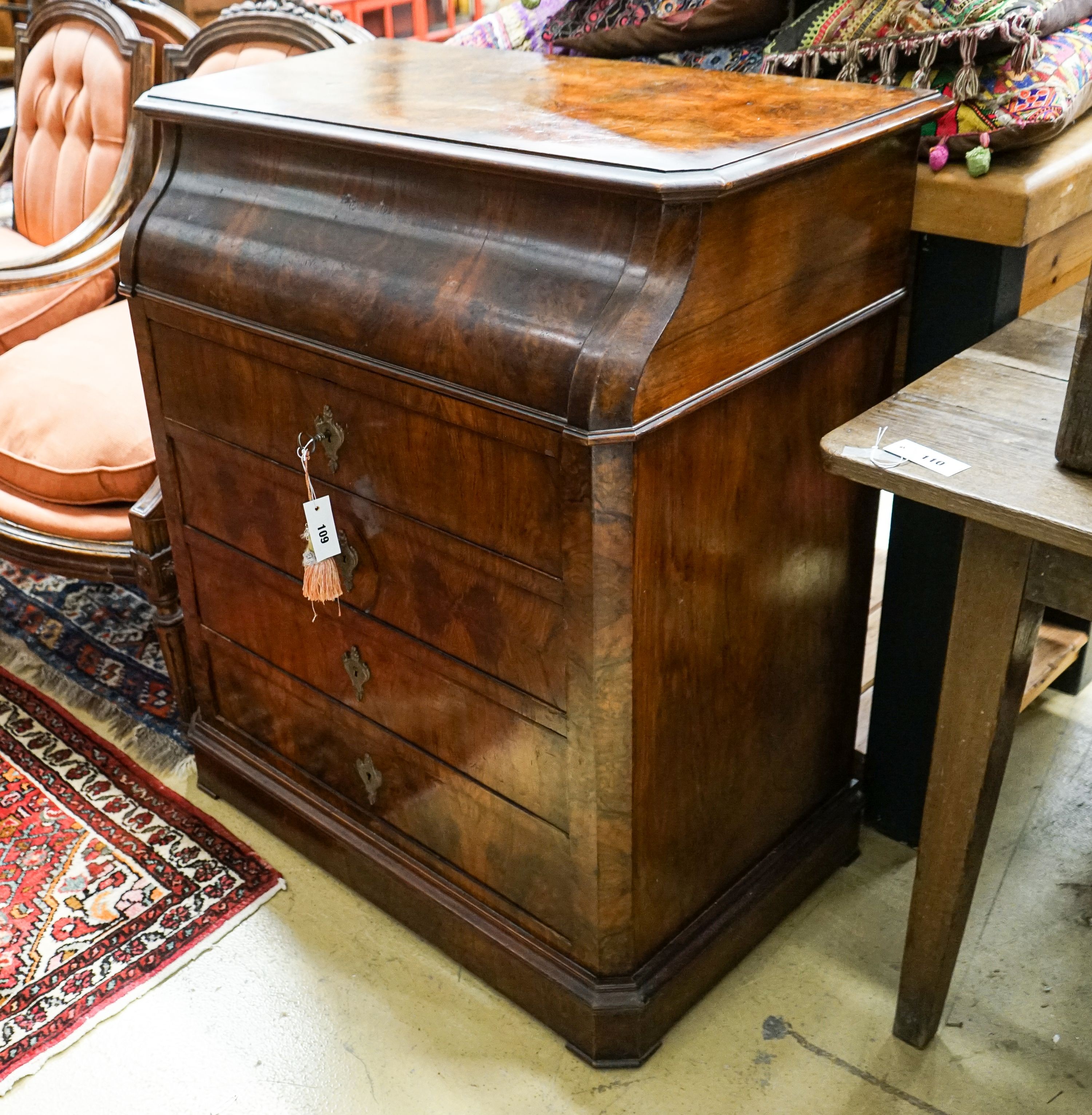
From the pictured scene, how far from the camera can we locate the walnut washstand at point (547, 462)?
121 cm

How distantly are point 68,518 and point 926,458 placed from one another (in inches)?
56.7

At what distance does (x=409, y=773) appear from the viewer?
1664mm

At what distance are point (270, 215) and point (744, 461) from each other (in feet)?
2.09

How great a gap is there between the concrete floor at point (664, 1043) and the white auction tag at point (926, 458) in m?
0.82

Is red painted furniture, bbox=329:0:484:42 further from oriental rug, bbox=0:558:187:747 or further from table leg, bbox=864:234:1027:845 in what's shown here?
table leg, bbox=864:234:1027:845

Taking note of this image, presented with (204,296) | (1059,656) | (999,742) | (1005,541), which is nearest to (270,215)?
(204,296)

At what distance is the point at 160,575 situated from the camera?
6.36 ft

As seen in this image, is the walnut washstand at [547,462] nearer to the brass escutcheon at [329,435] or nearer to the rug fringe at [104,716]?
the brass escutcheon at [329,435]

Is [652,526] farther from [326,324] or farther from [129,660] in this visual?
[129,660]

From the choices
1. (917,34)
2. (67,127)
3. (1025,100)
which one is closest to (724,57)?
(917,34)

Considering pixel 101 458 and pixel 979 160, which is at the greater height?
pixel 979 160

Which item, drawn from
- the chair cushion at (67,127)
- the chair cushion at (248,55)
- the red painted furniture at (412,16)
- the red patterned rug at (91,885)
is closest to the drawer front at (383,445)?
the red patterned rug at (91,885)

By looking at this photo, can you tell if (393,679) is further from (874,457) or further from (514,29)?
(514,29)

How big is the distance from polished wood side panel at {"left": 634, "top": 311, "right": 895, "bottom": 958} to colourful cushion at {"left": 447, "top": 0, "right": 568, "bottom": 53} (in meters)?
0.78
